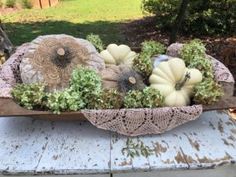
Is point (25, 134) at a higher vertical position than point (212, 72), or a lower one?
lower

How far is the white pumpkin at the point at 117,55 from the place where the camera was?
1847 millimetres

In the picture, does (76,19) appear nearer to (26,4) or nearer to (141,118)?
(26,4)

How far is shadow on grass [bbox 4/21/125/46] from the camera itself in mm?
6672

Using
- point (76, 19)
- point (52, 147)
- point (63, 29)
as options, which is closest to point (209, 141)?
point (52, 147)

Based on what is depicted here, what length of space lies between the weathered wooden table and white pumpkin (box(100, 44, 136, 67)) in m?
0.38

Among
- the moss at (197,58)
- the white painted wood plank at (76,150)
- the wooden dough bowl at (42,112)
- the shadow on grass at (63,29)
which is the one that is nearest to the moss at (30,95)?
the wooden dough bowl at (42,112)

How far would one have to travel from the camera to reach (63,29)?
24.0 feet

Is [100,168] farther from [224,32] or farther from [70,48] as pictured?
[224,32]

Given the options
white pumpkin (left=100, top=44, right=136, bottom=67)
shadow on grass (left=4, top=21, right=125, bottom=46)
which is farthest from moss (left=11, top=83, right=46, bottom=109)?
shadow on grass (left=4, top=21, right=125, bottom=46)

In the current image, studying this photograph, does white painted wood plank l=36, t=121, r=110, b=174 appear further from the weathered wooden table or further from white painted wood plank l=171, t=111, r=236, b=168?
white painted wood plank l=171, t=111, r=236, b=168

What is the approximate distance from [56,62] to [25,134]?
304 mm

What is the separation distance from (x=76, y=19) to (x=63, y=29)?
1.14 meters

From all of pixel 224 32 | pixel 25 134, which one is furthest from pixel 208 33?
pixel 25 134

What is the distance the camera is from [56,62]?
1.64m
